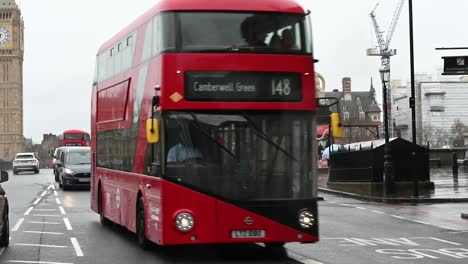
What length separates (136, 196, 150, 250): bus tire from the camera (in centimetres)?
1188

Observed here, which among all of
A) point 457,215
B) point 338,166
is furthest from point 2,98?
point 457,215

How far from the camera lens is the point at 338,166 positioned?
3108cm

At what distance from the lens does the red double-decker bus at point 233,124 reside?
10320 mm

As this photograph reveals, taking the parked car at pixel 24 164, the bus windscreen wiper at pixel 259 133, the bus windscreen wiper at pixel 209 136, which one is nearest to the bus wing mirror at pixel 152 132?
the bus windscreen wiper at pixel 209 136

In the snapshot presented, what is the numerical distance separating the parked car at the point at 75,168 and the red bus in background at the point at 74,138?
104ft

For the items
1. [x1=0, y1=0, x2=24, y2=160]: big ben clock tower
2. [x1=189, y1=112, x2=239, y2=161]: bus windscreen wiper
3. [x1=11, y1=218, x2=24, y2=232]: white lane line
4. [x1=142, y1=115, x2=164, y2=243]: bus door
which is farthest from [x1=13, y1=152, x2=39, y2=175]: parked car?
[x1=0, y1=0, x2=24, y2=160]: big ben clock tower

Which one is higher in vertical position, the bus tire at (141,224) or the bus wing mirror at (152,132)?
the bus wing mirror at (152,132)

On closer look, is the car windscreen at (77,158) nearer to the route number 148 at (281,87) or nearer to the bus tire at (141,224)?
the bus tire at (141,224)

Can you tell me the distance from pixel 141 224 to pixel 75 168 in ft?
67.6

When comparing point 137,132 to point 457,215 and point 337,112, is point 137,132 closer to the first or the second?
point 337,112

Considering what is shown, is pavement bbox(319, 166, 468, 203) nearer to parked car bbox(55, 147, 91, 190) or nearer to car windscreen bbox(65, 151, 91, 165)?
parked car bbox(55, 147, 91, 190)

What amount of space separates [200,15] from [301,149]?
7.88 feet

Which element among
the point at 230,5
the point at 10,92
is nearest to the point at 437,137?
the point at 10,92

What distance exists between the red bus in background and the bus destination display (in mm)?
55464
